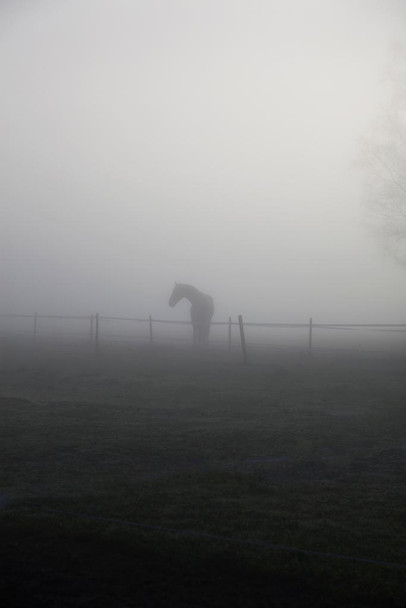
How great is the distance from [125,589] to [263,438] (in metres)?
4.06

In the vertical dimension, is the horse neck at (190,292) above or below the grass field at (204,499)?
above

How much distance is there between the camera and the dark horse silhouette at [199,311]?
67.0 feet

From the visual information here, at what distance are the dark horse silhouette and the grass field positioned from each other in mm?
9643

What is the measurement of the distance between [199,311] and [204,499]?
15.9m

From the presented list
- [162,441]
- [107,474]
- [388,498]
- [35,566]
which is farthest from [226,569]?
[162,441]

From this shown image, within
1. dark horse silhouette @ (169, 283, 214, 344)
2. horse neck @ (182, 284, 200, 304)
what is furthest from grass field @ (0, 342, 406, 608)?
horse neck @ (182, 284, 200, 304)

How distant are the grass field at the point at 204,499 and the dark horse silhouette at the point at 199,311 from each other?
9.64 meters

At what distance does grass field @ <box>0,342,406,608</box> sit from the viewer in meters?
3.25

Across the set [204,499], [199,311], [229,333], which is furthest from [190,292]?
[204,499]

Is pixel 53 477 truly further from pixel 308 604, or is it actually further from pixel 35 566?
pixel 308 604

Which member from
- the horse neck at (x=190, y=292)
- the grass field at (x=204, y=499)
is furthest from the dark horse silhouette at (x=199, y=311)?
the grass field at (x=204, y=499)

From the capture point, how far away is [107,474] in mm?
5543

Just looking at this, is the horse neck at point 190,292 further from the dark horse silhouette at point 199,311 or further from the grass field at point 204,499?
the grass field at point 204,499

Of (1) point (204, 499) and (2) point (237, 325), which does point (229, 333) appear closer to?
(2) point (237, 325)
